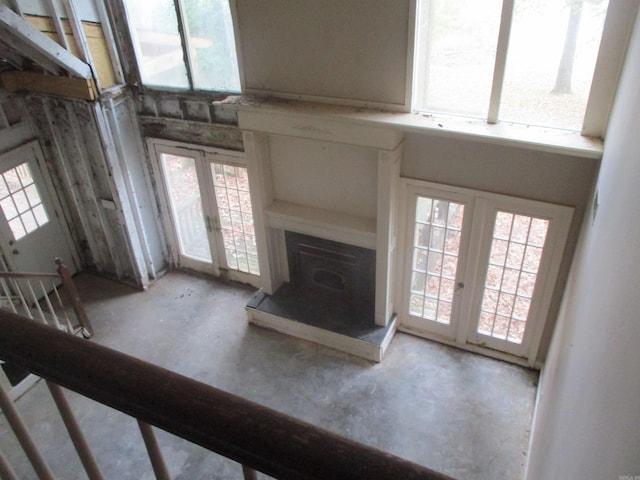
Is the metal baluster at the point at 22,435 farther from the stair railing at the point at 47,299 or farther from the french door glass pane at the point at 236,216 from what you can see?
the french door glass pane at the point at 236,216

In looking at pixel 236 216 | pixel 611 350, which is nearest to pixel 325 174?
pixel 236 216

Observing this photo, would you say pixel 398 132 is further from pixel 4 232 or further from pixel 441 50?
pixel 4 232

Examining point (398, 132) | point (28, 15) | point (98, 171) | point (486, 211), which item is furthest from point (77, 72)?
point (486, 211)

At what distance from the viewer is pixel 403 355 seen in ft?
17.8

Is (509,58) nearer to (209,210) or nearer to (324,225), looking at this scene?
(324,225)

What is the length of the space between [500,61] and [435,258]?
2001 mm

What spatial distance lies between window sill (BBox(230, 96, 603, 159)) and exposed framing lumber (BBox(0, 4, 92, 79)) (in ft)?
5.28

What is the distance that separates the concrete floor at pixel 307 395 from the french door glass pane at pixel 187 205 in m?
0.85

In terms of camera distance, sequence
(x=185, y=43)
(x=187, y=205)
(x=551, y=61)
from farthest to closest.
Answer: (x=187, y=205)
(x=185, y=43)
(x=551, y=61)

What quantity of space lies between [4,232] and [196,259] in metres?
2.23

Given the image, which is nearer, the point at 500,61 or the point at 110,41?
the point at 500,61

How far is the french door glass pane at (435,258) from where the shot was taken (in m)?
4.95

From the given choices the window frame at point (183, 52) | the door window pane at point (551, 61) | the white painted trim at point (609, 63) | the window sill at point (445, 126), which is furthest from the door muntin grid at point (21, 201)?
the white painted trim at point (609, 63)

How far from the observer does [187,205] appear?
6535mm
